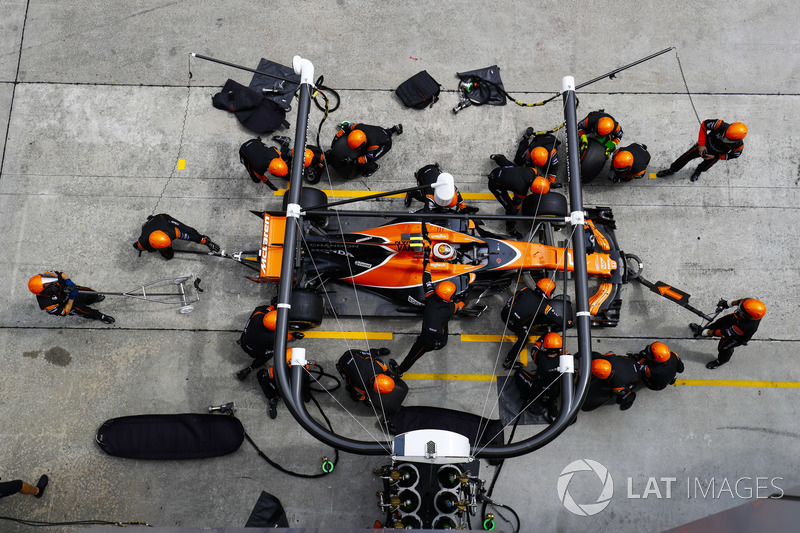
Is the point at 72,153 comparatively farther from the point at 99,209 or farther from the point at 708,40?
the point at 708,40

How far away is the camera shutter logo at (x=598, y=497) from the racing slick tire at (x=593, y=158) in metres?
4.44

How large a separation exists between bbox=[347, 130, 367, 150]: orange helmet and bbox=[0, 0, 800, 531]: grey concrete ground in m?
1.01

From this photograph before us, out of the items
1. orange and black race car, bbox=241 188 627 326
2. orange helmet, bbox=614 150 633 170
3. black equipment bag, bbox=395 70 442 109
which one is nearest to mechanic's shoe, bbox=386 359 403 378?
orange and black race car, bbox=241 188 627 326

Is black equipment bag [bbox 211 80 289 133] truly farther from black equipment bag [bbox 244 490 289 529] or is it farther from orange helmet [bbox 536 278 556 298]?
black equipment bag [bbox 244 490 289 529]

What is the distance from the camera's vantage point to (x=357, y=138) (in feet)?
25.6

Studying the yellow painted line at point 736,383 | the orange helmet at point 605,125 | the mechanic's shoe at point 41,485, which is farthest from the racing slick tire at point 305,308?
the yellow painted line at point 736,383

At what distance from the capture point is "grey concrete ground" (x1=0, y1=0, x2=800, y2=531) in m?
7.50

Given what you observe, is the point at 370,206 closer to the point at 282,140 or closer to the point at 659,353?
the point at 282,140

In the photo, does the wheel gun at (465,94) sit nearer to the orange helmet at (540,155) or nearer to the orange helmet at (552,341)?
the orange helmet at (540,155)

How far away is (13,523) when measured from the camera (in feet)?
24.0

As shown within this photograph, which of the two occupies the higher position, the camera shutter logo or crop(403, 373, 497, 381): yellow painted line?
crop(403, 373, 497, 381): yellow painted line

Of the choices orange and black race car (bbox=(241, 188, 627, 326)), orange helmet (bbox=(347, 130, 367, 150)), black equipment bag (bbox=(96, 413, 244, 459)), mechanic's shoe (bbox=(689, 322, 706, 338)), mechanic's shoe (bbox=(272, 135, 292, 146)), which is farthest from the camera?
mechanic's shoe (bbox=(272, 135, 292, 146))

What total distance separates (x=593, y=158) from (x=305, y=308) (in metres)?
4.99

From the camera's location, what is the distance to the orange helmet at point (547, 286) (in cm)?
717
